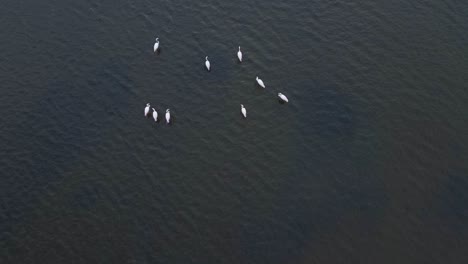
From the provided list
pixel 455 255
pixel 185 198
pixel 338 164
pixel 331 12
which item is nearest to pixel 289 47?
pixel 331 12

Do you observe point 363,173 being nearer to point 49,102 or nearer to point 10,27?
point 49,102

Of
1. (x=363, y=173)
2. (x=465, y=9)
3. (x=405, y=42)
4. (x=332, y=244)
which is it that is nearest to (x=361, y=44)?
(x=405, y=42)

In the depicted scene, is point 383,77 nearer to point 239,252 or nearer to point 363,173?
point 363,173

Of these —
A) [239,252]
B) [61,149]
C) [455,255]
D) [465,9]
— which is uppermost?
[465,9]

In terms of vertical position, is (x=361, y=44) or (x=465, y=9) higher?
(x=465, y=9)

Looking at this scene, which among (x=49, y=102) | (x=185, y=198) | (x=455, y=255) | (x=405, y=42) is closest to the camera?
(x=455, y=255)

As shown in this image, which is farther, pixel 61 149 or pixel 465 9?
pixel 465 9

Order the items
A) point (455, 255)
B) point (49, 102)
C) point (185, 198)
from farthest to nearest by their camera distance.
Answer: point (49, 102)
point (185, 198)
point (455, 255)
